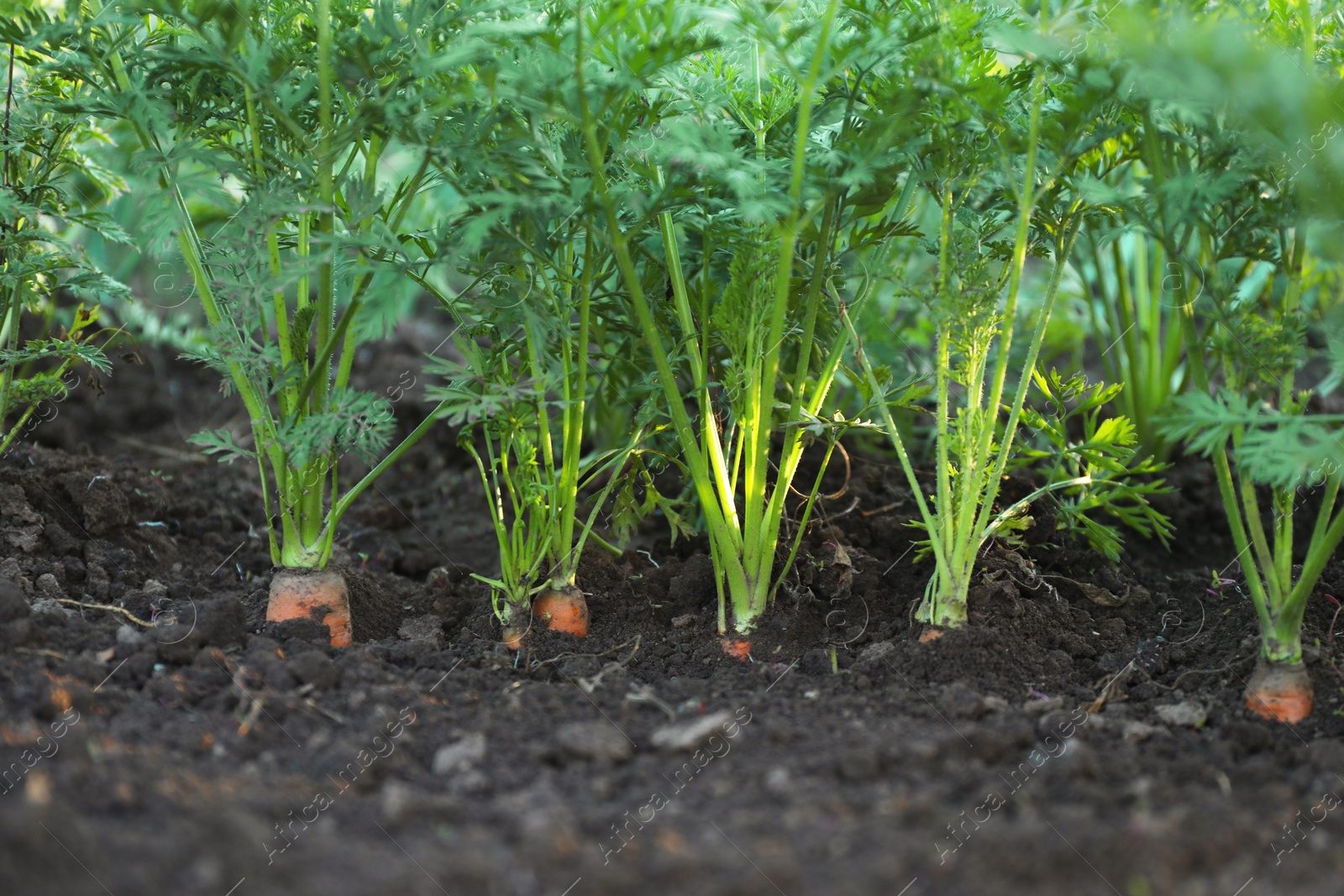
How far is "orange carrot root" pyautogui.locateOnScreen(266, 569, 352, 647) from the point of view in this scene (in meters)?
1.93

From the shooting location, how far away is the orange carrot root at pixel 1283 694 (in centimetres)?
165

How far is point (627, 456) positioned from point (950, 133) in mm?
920

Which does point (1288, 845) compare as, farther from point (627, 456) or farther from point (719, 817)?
point (627, 456)

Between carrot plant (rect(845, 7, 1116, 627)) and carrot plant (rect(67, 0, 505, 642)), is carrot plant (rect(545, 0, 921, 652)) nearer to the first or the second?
carrot plant (rect(845, 7, 1116, 627))

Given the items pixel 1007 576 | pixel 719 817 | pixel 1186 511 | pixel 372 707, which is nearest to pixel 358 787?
pixel 372 707

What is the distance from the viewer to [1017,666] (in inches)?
72.7

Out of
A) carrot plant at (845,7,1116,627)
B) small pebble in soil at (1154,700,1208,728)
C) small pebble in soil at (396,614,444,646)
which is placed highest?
carrot plant at (845,7,1116,627)

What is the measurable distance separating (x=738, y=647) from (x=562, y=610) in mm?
369

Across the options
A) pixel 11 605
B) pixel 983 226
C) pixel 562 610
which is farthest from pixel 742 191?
pixel 11 605

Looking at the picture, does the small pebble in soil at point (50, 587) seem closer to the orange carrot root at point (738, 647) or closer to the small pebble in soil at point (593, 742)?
the small pebble in soil at point (593, 742)

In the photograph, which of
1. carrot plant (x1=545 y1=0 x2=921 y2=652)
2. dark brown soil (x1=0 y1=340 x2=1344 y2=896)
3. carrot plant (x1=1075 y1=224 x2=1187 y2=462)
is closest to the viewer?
dark brown soil (x1=0 y1=340 x2=1344 y2=896)

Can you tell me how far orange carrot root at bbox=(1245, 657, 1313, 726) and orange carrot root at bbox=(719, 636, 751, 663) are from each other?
0.88 m

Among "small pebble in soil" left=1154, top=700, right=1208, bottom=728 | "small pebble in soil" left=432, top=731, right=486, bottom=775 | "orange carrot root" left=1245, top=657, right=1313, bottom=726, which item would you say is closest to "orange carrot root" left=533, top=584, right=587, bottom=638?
"small pebble in soil" left=432, top=731, right=486, bottom=775

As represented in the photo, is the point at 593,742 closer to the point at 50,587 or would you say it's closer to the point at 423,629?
the point at 423,629
